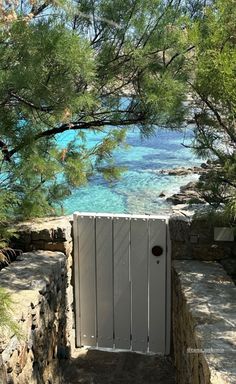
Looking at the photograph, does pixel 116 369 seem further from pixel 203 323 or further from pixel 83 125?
pixel 83 125

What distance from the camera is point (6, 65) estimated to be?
272cm

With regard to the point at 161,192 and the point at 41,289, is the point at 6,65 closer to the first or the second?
the point at 41,289

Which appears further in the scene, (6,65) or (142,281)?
(142,281)

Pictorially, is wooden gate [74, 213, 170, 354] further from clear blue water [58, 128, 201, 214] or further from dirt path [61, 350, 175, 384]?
clear blue water [58, 128, 201, 214]

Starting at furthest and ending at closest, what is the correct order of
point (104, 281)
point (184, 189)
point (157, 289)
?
point (184, 189), point (104, 281), point (157, 289)

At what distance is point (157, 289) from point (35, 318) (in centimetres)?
131

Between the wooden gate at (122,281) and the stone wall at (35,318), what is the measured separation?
0.34 meters

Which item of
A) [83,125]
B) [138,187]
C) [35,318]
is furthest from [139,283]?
[138,187]

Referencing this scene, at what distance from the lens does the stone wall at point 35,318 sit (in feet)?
8.33

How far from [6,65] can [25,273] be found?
135cm

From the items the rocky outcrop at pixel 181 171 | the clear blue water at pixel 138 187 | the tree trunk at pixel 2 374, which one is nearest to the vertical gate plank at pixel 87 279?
the tree trunk at pixel 2 374

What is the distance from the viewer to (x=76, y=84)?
313 cm

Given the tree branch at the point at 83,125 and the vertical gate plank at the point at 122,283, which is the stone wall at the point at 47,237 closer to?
the vertical gate plank at the point at 122,283

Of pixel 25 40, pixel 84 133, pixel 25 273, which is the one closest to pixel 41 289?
pixel 25 273
